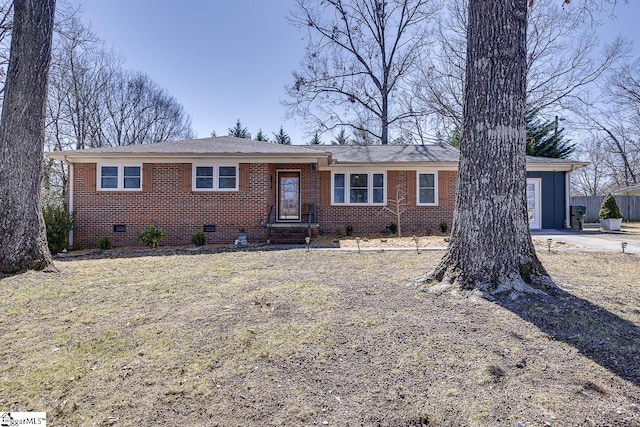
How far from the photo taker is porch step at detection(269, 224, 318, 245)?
1066cm

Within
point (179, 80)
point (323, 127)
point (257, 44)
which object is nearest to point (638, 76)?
point (323, 127)

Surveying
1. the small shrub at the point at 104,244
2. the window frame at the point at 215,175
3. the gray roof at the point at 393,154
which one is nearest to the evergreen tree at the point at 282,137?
the gray roof at the point at 393,154

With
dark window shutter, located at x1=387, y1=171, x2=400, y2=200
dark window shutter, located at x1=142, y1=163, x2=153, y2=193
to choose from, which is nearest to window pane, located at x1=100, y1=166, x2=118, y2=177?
dark window shutter, located at x1=142, y1=163, x2=153, y2=193

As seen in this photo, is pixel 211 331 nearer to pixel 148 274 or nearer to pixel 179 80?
pixel 148 274

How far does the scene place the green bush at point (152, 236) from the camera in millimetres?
9609

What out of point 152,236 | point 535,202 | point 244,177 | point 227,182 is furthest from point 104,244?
point 535,202

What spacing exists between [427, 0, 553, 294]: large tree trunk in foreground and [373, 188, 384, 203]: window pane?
8.40 metres

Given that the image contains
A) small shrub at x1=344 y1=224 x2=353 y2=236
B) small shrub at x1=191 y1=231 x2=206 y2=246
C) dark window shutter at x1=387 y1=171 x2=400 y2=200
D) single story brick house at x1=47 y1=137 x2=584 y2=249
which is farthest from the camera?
dark window shutter at x1=387 y1=171 x2=400 y2=200

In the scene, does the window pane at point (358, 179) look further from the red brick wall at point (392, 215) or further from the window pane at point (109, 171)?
the window pane at point (109, 171)

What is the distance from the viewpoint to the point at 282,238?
10742mm

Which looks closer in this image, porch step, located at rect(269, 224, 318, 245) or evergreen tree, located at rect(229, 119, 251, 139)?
porch step, located at rect(269, 224, 318, 245)

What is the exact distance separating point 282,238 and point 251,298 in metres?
6.63

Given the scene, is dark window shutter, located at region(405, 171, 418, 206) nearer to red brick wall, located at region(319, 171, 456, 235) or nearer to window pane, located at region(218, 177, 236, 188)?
red brick wall, located at region(319, 171, 456, 235)

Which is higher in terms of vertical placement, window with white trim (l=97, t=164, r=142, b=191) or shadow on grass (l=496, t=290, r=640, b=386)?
window with white trim (l=97, t=164, r=142, b=191)
